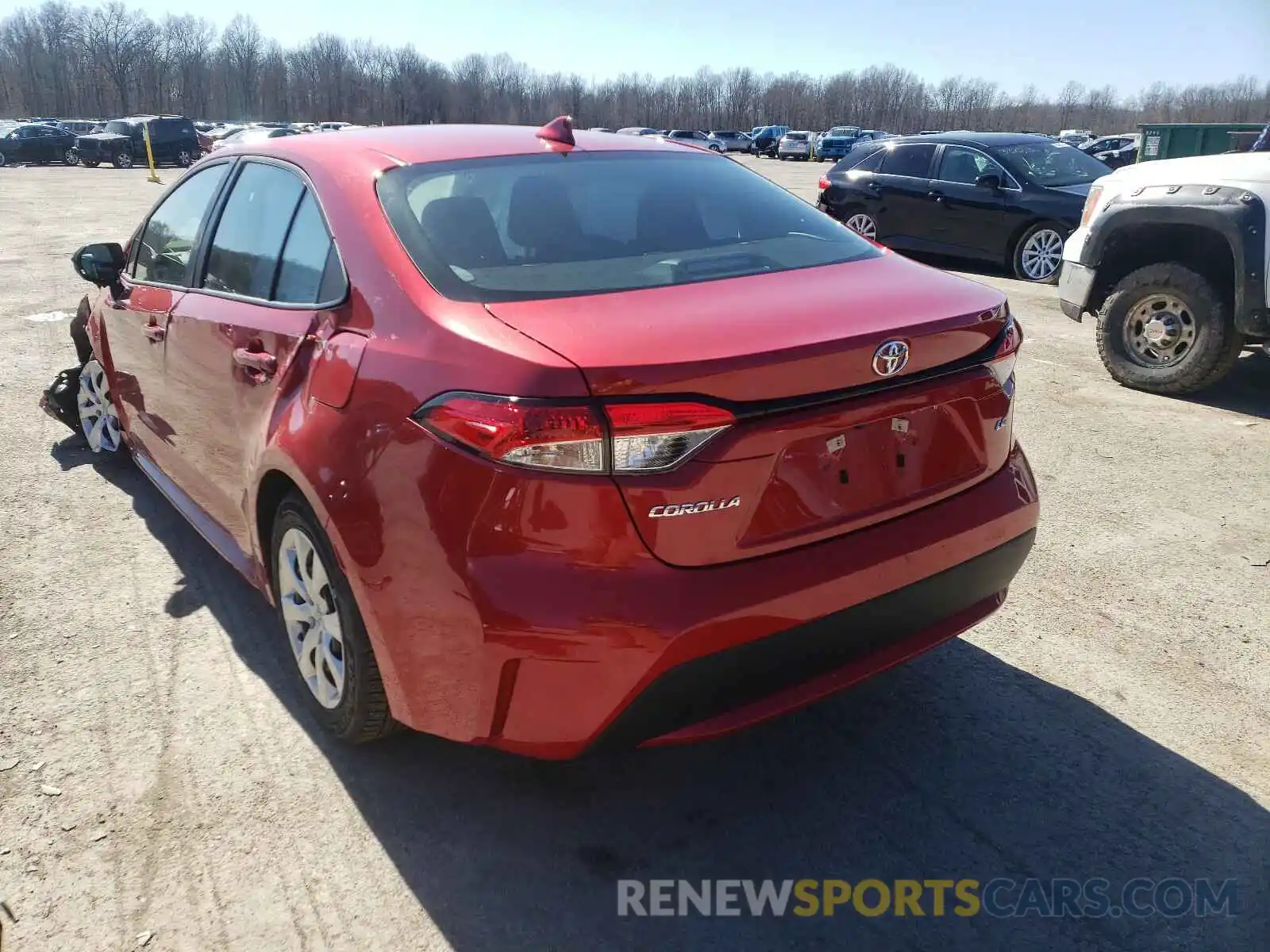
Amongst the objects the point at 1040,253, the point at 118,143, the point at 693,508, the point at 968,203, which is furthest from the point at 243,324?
the point at 118,143

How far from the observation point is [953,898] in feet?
7.37

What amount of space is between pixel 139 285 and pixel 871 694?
3.18 metres

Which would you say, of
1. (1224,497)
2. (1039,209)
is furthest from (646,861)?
(1039,209)

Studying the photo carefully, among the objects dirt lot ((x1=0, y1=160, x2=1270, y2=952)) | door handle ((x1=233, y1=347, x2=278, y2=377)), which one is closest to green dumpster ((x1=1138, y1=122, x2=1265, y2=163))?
dirt lot ((x1=0, y1=160, x2=1270, y2=952))

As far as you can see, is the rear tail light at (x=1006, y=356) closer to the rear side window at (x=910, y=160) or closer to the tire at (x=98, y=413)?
the tire at (x=98, y=413)

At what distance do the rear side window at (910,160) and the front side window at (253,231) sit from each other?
9.71 metres

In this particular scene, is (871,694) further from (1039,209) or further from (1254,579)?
(1039,209)

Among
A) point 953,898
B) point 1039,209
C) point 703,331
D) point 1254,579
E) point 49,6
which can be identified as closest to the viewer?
point 703,331

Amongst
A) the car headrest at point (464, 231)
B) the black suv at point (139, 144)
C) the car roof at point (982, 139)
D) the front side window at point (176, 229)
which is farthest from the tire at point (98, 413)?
the black suv at point (139, 144)

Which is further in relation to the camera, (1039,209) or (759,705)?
(1039,209)

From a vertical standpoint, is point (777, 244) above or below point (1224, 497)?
above

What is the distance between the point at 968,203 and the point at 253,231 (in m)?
9.49

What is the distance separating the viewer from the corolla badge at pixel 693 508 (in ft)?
6.42

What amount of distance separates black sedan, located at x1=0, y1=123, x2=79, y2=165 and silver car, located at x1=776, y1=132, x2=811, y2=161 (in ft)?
107
